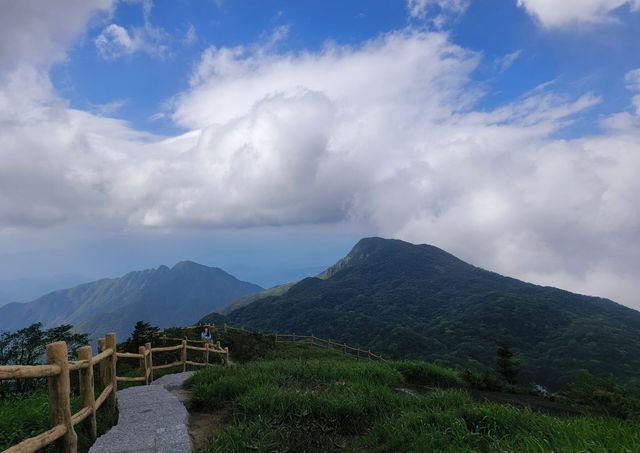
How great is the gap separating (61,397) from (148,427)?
1.94m

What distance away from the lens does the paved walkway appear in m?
6.30

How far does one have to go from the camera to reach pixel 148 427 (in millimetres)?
7336

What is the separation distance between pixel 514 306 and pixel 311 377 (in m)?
188

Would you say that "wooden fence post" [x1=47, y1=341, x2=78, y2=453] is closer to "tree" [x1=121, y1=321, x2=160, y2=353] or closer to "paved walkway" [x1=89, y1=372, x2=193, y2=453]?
"paved walkway" [x1=89, y1=372, x2=193, y2=453]

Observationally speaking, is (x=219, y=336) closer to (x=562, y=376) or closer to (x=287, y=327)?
(x=562, y=376)

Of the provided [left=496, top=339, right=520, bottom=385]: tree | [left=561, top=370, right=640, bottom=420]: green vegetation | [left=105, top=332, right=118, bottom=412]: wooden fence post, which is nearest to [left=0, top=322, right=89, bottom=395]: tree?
[left=105, top=332, right=118, bottom=412]: wooden fence post

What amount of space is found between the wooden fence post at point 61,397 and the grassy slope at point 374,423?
1.95 meters

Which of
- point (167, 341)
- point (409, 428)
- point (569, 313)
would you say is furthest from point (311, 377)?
point (569, 313)

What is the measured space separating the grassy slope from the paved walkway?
653 mm

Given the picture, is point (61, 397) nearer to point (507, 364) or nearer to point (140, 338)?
point (140, 338)

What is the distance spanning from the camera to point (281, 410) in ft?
24.5

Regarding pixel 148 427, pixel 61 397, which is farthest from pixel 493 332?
pixel 61 397

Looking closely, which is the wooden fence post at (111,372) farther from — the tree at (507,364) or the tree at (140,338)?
the tree at (507,364)

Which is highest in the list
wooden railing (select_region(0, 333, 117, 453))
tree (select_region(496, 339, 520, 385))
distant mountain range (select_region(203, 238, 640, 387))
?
wooden railing (select_region(0, 333, 117, 453))
